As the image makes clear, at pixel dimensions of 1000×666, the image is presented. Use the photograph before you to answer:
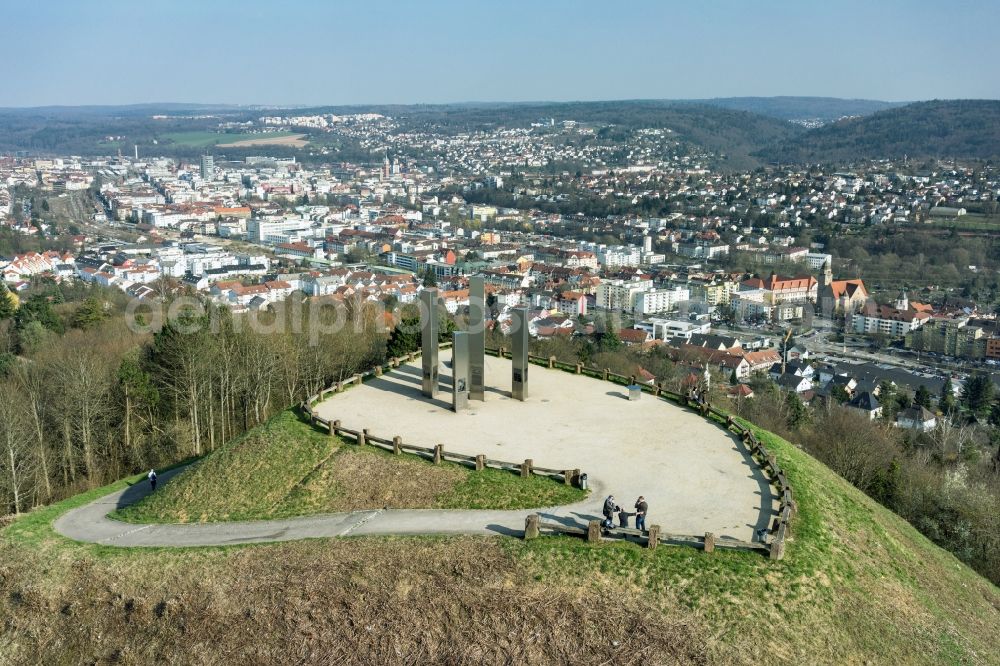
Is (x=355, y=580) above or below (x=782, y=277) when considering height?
above

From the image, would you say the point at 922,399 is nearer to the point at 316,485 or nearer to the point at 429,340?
the point at 429,340

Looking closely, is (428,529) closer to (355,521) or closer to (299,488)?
(355,521)

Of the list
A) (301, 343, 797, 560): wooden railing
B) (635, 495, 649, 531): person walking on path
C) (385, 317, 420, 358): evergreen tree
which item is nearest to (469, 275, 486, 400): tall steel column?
(301, 343, 797, 560): wooden railing

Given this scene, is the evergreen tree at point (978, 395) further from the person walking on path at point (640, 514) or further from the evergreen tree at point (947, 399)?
the person walking on path at point (640, 514)

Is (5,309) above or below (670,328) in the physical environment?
above

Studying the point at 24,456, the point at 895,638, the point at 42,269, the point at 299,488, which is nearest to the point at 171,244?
the point at 42,269

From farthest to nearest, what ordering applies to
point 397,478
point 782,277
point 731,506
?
point 782,277, point 397,478, point 731,506

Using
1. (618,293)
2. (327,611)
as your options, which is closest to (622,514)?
(327,611)

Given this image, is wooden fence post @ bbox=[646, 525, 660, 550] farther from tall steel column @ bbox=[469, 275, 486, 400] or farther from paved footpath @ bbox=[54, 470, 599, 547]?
tall steel column @ bbox=[469, 275, 486, 400]
